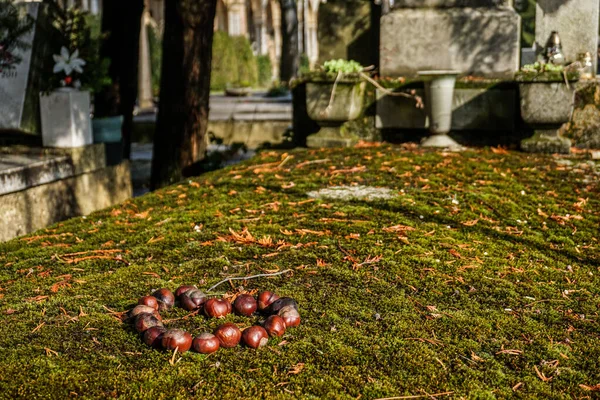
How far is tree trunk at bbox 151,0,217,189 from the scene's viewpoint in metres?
7.64

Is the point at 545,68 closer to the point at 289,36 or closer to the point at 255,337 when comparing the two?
the point at 255,337

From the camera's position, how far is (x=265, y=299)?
11.0 ft

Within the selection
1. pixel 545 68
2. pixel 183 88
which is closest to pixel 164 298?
pixel 183 88

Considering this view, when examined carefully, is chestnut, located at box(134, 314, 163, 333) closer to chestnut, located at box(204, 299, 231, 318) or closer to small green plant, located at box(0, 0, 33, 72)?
chestnut, located at box(204, 299, 231, 318)

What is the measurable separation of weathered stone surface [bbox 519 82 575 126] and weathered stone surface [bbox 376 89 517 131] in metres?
0.41

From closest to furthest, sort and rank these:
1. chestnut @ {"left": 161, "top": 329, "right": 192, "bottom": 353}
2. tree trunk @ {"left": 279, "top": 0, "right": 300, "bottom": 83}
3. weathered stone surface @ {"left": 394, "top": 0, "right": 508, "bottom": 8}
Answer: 1. chestnut @ {"left": 161, "top": 329, "right": 192, "bottom": 353}
2. weathered stone surface @ {"left": 394, "top": 0, "right": 508, "bottom": 8}
3. tree trunk @ {"left": 279, "top": 0, "right": 300, "bottom": 83}

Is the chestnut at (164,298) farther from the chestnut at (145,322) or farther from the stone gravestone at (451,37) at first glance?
the stone gravestone at (451,37)

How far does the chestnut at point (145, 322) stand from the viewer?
3098 mm

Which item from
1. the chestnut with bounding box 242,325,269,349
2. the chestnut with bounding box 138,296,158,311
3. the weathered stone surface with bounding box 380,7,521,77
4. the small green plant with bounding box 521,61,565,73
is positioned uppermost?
the weathered stone surface with bounding box 380,7,521,77

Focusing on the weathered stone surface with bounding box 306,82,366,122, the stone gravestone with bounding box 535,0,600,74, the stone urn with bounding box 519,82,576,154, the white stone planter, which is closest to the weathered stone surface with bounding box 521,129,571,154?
the stone urn with bounding box 519,82,576,154

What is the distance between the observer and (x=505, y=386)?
2820mm

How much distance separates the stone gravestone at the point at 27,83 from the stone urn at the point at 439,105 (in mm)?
3795

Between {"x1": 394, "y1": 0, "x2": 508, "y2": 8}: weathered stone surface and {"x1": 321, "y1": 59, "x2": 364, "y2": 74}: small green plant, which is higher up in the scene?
{"x1": 394, "y1": 0, "x2": 508, "y2": 8}: weathered stone surface

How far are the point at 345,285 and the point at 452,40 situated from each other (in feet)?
16.5
